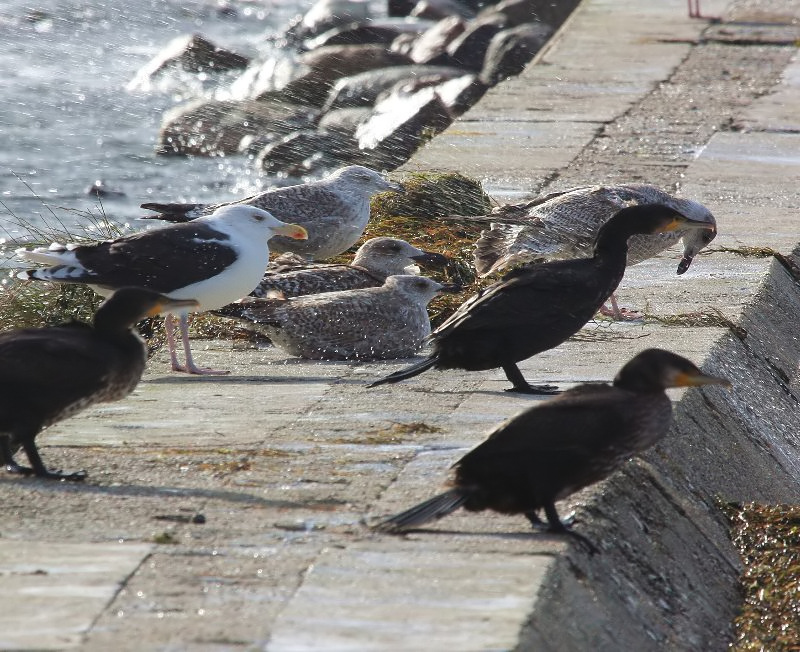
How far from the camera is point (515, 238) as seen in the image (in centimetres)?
827

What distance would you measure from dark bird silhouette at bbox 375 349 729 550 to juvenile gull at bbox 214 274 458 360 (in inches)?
116

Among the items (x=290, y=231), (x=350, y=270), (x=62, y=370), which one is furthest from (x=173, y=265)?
(x=62, y=370)

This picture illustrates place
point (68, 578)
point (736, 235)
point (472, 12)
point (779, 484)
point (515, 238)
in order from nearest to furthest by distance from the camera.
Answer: point (68, 578), point (779, 484), point (515, 238), point (736, 235), point (472, 12)

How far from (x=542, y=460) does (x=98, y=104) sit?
60.2 ft

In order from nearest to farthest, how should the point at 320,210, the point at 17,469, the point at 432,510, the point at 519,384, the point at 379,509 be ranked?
the point at 432,510
the point at 379,509
the point at 17,469
the point at 519,384
the point at 320,210

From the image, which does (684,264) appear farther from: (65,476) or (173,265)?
(65,476)

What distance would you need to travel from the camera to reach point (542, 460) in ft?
14.0

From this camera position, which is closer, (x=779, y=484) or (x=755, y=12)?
(x=779, y=484)

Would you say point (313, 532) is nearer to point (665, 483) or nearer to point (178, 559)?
point (178, 559)

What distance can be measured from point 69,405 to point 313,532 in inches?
44.5

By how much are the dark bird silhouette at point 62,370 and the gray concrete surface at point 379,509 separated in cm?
20

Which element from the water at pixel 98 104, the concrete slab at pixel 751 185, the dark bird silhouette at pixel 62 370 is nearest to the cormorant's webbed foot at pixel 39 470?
the dark bird silhouette at pixel 62 370

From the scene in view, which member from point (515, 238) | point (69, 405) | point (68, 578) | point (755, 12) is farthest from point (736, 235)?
point (755, 12)

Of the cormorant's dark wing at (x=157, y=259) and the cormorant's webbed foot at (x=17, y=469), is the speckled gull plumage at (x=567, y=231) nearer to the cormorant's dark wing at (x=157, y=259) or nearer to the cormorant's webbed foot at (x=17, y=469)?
the cormorant's dark wing at (x=157, y=259)
